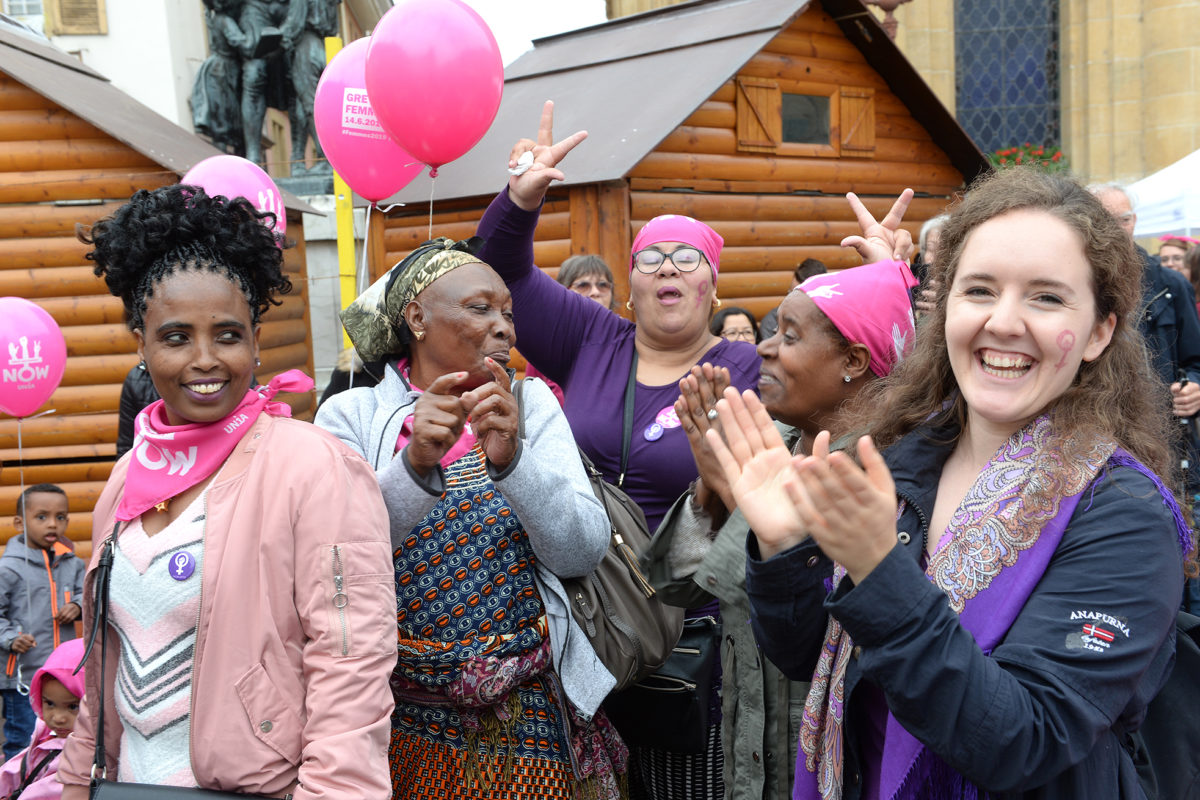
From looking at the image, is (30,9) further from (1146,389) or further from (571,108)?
(1146,389)

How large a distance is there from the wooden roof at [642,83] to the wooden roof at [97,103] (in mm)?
1988

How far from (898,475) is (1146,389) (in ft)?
1.54

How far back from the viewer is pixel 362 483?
1995mm

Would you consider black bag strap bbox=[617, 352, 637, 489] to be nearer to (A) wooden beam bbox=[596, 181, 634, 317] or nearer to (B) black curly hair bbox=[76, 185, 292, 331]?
(B) black curly hair bbox=[76, 185, 292, 331]

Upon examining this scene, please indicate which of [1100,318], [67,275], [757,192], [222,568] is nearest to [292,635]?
[222,568]

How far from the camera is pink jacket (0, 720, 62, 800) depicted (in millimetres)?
3043

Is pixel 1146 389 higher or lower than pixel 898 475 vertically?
higher

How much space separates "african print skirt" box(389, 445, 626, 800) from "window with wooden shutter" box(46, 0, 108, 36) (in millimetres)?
15454

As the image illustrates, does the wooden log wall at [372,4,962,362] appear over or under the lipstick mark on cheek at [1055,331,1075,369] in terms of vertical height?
over

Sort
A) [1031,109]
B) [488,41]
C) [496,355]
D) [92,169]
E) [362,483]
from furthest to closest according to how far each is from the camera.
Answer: [1031,109], [92,169], [488,41], [496,355], [362,483]

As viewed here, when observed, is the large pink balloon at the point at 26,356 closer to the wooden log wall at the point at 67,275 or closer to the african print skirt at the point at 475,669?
the wooden log wall at the point at 67,275

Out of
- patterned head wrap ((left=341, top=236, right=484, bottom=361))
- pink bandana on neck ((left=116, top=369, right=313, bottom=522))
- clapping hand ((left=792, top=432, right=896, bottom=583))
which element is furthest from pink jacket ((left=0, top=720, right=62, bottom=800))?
clapping hand ((left=792, top=432, right=896, bottom=583))

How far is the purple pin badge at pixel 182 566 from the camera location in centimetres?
188

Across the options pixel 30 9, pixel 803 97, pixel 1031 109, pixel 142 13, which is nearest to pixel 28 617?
pixel 803 97
